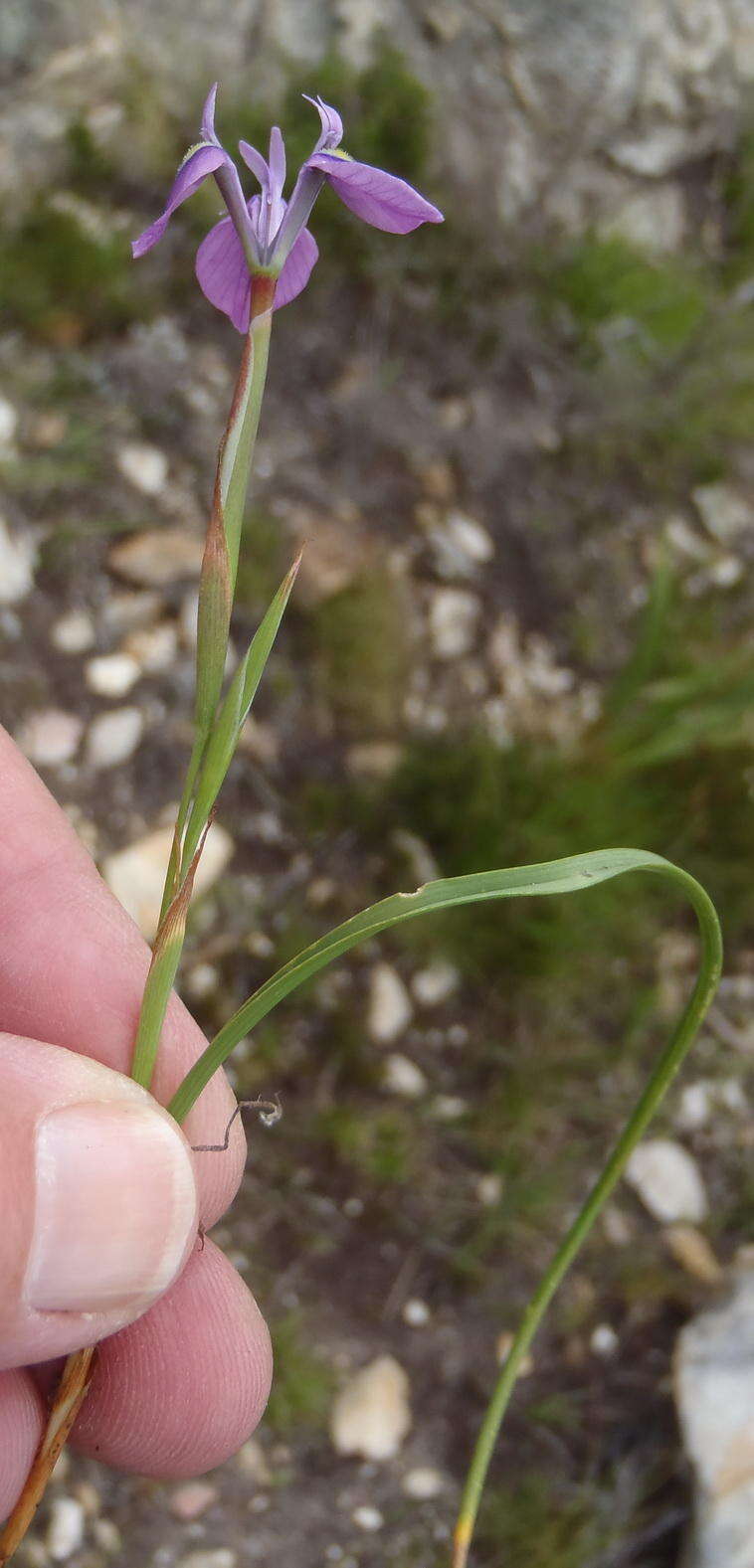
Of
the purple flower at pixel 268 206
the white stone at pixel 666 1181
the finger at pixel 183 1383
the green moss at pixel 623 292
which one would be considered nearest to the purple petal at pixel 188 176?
the purple flower at pixel 268 206

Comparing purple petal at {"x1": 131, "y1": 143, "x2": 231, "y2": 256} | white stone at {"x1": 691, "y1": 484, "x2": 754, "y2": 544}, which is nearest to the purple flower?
purple petal at {"x1": 131, "y1": 143, "x2": 231, "y2": 256}

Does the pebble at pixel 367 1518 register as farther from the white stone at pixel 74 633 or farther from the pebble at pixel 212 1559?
the white stone at pixel 74 633

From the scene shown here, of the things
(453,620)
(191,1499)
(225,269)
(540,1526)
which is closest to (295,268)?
(225,269)

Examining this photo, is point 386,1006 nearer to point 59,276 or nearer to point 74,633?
point 74,633

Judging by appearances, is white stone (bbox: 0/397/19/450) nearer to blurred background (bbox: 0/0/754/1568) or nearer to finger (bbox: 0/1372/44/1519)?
blurred background (bbox: 0/0/754/1568)

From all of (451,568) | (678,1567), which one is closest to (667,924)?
(451,568)

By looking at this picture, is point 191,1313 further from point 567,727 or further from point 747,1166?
point 567,727

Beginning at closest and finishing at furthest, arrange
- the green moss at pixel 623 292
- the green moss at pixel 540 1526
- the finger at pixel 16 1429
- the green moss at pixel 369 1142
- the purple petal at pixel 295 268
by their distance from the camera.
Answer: the purple petal at pixel 295 268
the finger at pixel 16 1429
the green moss at pixel 540 1526
the green moss at pixel 369 1142
the green moss at pixel 623 292
